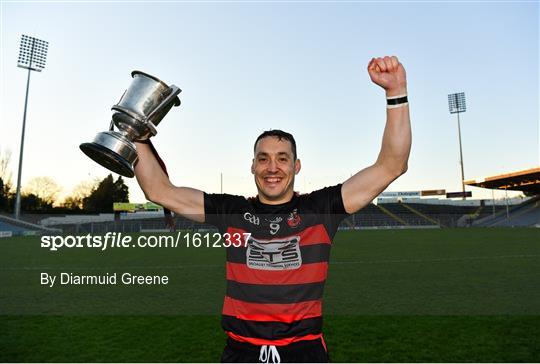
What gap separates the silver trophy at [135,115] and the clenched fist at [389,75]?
1.12 m

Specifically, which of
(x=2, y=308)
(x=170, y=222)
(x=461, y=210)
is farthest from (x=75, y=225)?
(x=461, y=210)

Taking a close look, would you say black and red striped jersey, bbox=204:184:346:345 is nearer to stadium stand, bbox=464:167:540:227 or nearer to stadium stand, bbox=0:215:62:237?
stadium stand, bbox=0:215:62:237

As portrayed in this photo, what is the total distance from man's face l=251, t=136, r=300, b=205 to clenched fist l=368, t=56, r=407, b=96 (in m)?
0.64

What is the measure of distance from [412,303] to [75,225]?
44.0 m

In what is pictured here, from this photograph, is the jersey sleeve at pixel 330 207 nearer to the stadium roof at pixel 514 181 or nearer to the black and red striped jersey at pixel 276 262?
the black and red striped jersey at pixel 276 262

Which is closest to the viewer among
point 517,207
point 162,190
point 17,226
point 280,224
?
point 280,224

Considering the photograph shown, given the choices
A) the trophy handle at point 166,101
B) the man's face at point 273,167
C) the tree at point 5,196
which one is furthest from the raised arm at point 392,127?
the tree at point 5,196

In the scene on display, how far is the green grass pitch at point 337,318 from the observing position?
16.9 feet

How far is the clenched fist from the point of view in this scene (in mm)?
2410

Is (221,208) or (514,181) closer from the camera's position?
(221,208)

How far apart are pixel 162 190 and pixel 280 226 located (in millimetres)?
788

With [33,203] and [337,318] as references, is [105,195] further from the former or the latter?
[337,318]

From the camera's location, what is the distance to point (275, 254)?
8.61ft

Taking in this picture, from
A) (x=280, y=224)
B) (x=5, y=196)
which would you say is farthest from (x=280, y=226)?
(x=5, y=196)
